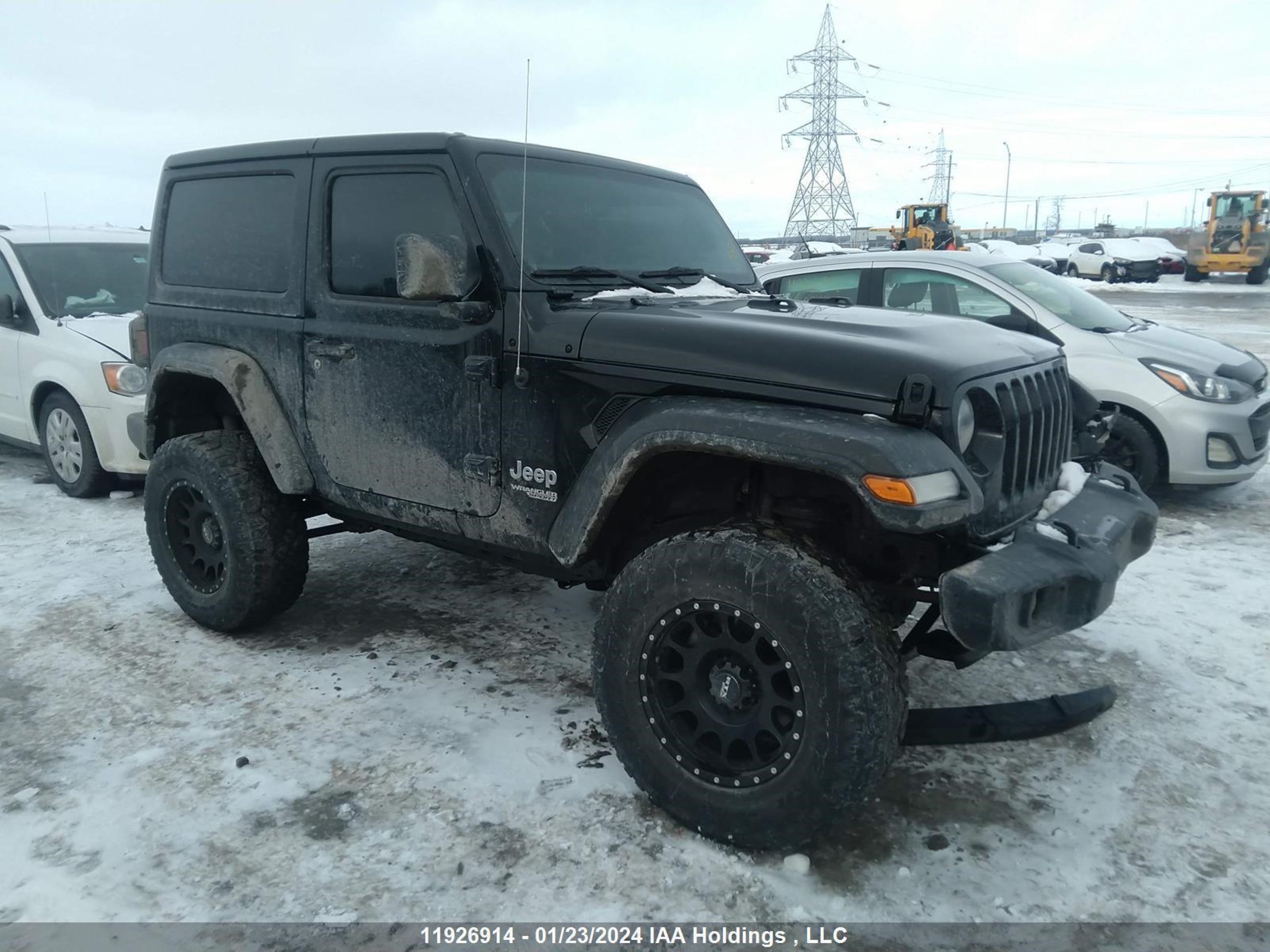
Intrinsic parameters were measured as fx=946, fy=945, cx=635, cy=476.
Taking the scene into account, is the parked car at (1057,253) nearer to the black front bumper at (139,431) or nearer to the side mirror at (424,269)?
the black front bumper at (139,431)

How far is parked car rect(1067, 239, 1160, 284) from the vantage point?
102 ft

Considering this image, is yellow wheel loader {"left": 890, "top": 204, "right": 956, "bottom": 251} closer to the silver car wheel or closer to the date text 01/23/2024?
the silver car wheel

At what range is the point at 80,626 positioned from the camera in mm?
4355

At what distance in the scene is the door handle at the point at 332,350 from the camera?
3629 millimetres

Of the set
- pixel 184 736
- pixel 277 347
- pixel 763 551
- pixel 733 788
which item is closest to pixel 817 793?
pixel 733 788

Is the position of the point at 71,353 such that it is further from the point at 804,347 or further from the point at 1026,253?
the point at 1026,253

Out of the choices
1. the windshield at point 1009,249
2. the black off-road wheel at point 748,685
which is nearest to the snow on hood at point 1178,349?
the black off-road wheel at point 748,685

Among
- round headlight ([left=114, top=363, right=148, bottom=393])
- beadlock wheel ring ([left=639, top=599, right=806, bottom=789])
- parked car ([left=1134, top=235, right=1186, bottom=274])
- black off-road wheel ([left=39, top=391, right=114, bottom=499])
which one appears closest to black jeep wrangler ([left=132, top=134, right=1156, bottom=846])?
beadlock wheel ring ([left=639, top=599, right=806, bottom=789])

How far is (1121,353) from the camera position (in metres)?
6.12

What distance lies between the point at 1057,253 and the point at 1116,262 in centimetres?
399

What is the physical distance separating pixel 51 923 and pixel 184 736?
0.98 metres

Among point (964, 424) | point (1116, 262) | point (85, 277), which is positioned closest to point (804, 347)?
point (964, 424)

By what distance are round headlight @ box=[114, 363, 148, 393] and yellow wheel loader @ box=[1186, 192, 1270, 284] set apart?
104ft

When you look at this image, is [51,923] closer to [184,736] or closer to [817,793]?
[184,736]
